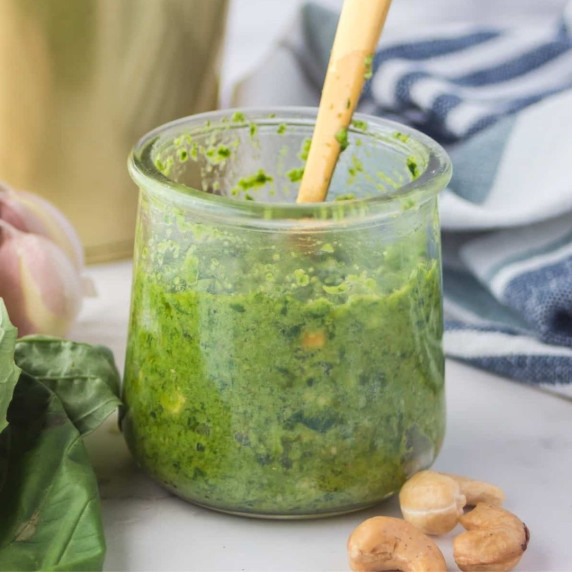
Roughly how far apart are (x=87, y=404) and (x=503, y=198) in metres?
0.48

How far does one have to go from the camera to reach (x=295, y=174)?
768mm

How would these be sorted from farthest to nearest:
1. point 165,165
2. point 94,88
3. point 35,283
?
point 94,88
point 35,283
point 165,165

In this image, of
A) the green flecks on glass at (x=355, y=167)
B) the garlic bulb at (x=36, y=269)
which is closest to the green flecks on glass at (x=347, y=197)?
the green flecks on glass at (x=355, y=167)

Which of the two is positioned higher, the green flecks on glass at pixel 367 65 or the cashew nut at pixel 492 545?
the green flecks on glass at pixel 367 65

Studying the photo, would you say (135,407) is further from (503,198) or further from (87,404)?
(503,198)

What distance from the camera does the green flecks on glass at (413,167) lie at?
0.69 meters

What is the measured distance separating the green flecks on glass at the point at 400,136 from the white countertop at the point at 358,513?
224mm

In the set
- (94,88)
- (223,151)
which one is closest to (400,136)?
(223,151)

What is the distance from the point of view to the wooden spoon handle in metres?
0.62

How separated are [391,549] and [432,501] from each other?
48mm

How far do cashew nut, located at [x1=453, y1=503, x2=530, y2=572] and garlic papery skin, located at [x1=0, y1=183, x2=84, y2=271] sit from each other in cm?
42

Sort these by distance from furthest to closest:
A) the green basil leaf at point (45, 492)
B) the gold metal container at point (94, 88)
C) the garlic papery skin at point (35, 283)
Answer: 1. the gold metal container at point (94, 88)
2. the garlic papery skin at point (35, 283)
3. the green basil leaf at point (45, 492)

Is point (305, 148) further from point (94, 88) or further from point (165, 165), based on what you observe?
point (94, 88)

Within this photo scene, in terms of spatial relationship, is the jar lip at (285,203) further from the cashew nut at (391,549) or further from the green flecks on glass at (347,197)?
the cashew nut at (391,549)
